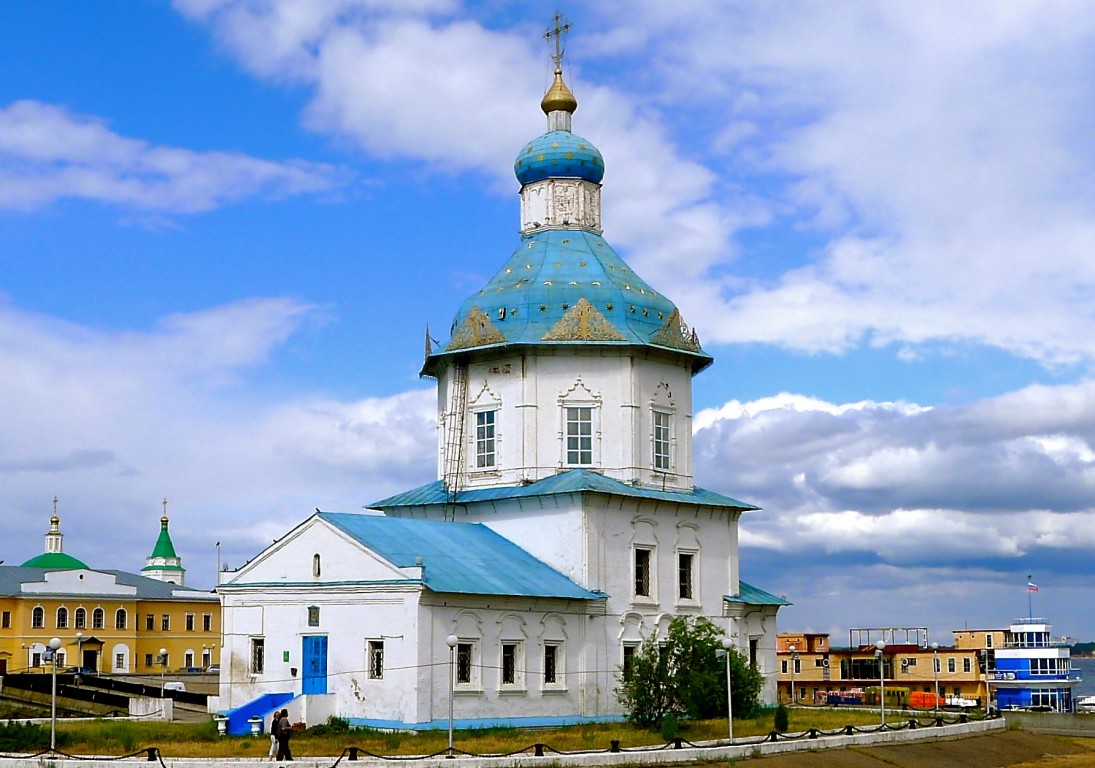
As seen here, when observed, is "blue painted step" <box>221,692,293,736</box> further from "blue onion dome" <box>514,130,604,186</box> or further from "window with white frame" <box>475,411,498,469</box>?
"blue onion dome" <box>514,130,604,186</box>

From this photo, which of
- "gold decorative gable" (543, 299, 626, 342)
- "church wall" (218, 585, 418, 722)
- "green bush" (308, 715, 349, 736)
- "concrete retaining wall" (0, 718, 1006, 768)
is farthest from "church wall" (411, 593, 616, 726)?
"gold decorative gable" (543, 299, 626, 342)

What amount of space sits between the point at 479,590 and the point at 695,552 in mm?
9327

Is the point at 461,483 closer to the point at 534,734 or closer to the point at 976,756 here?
the point at 534,734

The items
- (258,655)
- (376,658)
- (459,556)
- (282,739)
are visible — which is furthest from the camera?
(459,556)

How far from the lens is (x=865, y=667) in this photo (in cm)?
7450

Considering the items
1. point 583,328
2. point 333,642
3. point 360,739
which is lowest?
point 360,739

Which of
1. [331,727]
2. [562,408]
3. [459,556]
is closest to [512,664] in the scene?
[459,556]

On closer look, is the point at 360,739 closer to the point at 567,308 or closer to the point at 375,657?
the point at 375,657

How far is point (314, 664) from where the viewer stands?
33.7m

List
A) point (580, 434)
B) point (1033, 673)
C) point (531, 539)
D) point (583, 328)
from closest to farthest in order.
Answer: point (531, 539) < point (583, 328) < point (580, 434) < point (1033, 673)

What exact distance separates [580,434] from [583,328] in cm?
297

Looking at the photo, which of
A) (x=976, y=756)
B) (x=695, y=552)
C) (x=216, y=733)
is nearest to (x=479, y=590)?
(x=216, y=733)

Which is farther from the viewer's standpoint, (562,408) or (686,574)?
(686,574)

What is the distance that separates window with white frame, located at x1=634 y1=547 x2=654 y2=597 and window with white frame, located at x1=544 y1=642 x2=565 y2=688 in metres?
3.60
